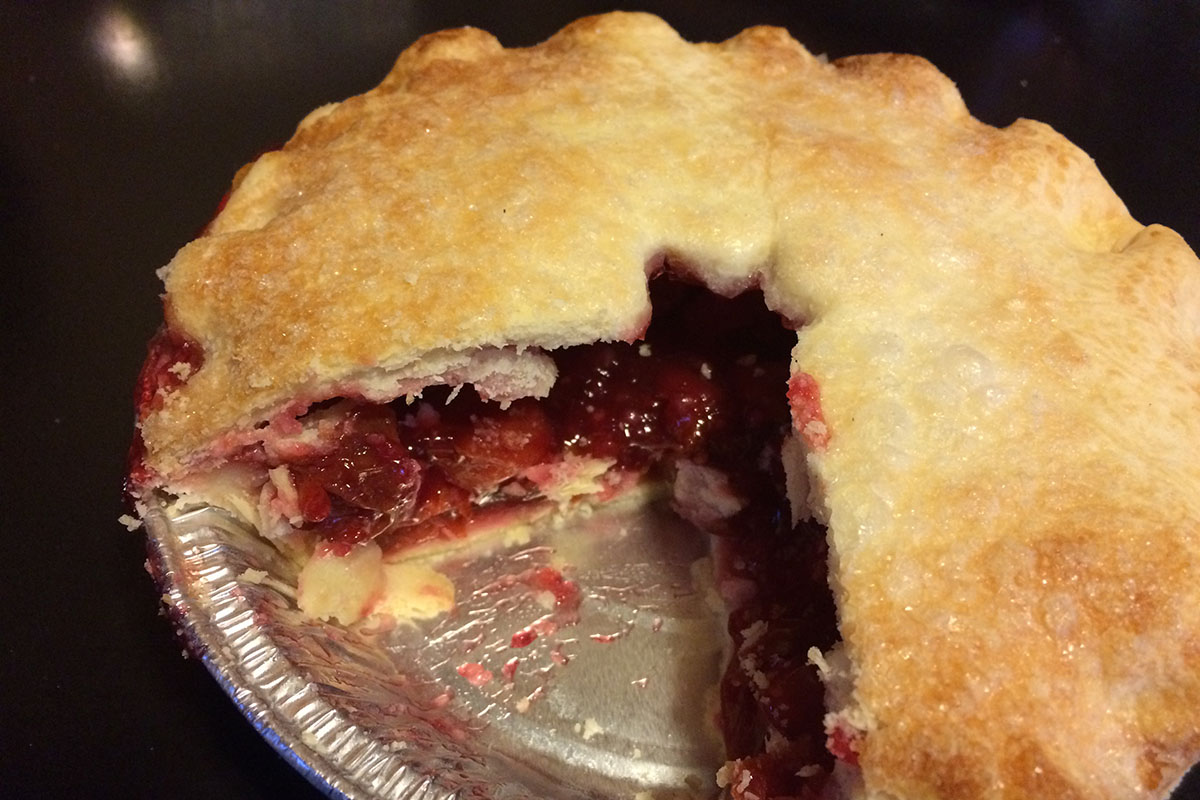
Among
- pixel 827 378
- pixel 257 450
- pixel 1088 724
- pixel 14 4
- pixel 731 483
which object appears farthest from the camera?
pixel 14 4

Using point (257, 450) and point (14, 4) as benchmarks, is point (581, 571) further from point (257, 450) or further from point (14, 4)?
point (14, 4)

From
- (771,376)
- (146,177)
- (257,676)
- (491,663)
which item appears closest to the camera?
(257,676)

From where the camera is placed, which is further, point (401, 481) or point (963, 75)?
point (963, 75)

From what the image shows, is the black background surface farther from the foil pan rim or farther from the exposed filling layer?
the exposed filling layer

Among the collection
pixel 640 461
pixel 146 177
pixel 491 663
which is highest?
pixel 146 177

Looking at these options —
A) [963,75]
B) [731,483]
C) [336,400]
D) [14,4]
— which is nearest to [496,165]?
[336,400]

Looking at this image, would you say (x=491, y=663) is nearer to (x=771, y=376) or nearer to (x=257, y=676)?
(x=257, y=676)

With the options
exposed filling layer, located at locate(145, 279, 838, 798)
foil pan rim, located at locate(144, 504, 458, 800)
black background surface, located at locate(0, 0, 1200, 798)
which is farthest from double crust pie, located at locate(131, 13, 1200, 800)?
black background surface, located at locate(0, 0, 1200, 798)

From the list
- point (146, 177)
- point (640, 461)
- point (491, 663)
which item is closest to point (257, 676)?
point (491, 663)
